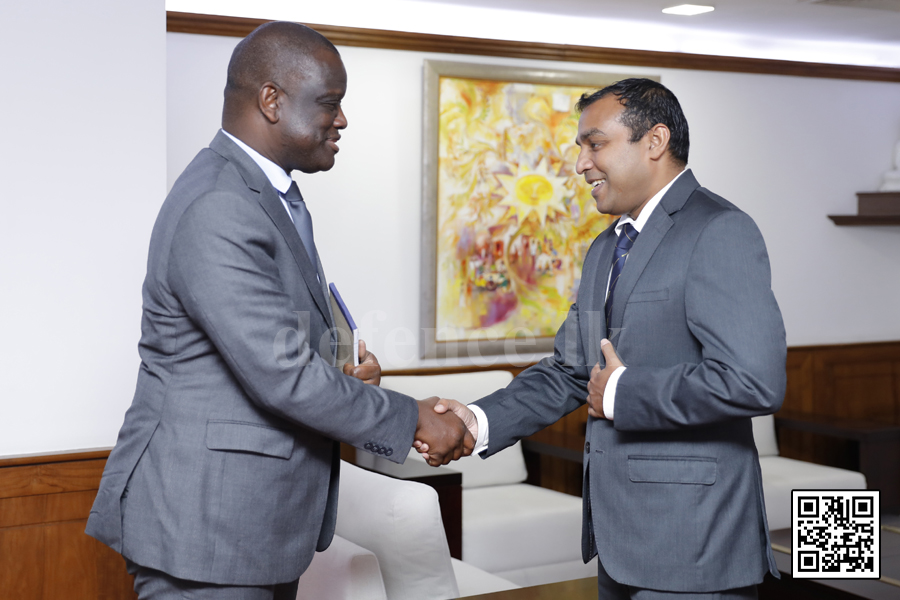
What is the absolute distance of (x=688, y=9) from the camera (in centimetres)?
441

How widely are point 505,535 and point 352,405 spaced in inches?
84.4

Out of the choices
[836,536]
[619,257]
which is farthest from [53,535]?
[836,536]

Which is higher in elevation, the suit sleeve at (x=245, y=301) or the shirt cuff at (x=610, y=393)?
the suit sleeve at (x=245, y=301)

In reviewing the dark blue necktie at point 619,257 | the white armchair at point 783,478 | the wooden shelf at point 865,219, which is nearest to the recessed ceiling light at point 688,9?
the wooden shelf at point 865,219

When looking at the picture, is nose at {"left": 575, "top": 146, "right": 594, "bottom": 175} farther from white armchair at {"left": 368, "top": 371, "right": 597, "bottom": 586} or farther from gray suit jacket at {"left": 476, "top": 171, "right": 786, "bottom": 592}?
white armchair at {"left": 368, "top": 371, "right": 597, "bottom": 586}

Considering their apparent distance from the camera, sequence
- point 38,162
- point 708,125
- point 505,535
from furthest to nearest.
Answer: point 708,125, point 505,535, point 38,162

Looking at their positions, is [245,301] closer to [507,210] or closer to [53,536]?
[53,536]

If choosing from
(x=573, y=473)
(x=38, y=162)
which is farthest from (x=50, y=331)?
(x=573, y=473)

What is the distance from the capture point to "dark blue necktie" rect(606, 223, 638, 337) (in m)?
2.00

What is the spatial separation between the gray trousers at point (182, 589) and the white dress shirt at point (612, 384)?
743 millimetres

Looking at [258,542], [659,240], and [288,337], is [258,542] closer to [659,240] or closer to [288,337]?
[288,337]

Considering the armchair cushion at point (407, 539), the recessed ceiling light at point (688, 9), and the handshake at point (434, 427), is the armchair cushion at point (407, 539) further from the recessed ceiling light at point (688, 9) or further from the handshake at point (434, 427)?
the recessed ceiling light at point (688, 9)

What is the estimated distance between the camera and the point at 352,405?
1.74 m

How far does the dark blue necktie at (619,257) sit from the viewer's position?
2.00 m
